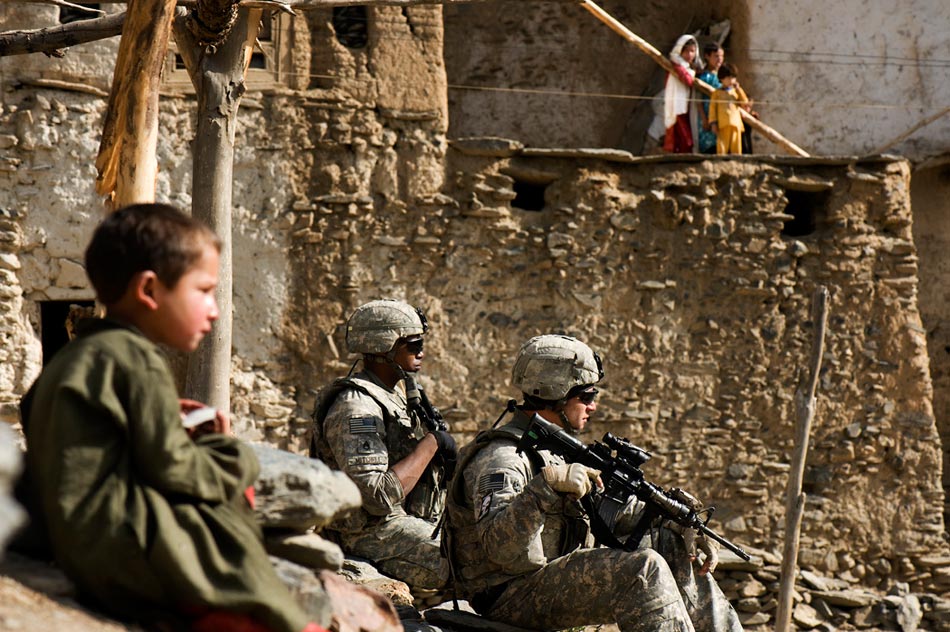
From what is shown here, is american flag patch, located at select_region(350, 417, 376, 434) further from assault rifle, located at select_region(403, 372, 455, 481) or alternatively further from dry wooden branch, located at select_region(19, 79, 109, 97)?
dry wooden branch, located at select_region(19, 79, 109, 97)

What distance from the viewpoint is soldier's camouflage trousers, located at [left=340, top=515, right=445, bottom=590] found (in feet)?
20.1

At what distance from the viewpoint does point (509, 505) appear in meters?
4.77

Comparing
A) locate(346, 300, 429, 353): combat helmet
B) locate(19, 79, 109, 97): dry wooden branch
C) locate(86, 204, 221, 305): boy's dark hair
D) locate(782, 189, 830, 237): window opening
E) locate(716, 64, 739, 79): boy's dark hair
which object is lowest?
locate(346, 300, 429, 353): combat helmet

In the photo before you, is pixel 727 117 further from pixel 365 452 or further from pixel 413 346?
pixel 365 452

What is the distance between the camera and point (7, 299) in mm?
9500

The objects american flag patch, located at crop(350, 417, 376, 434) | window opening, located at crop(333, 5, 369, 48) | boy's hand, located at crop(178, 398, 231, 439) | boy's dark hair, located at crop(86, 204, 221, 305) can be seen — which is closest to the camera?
boy's dark hair, located at crop(86, 204, 221, 305)

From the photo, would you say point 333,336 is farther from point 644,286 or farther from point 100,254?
point 100,254

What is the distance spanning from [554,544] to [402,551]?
1156mm

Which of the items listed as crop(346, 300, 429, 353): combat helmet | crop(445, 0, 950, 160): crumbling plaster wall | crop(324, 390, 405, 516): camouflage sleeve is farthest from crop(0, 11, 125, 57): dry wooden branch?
crop(445, 0, 950, 160): crumbling plaster wall

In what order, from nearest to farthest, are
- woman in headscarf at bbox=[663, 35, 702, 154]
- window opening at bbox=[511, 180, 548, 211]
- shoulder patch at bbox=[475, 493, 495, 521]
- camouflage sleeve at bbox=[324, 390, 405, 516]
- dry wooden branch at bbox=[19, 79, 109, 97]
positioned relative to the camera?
shoulder patch at bbox=[475, 493, 495, 521], camouflage sleeve at bbox=[324, 390, 405, 516], dry wooden branch at bbox=[19, 79, 109, 97], window opening at bbox=[511, 180, 548, 211], woman in headscarf at bbox=[663, 35, 702, 154]

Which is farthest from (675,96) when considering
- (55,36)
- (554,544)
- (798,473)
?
(554,544)

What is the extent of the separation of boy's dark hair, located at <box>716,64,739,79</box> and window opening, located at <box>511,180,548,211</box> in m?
2.06

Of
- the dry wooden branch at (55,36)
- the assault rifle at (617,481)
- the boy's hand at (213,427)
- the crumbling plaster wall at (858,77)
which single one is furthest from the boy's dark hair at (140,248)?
the crumbling plaster wall at (858,77)

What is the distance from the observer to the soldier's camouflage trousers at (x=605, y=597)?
470 cm
